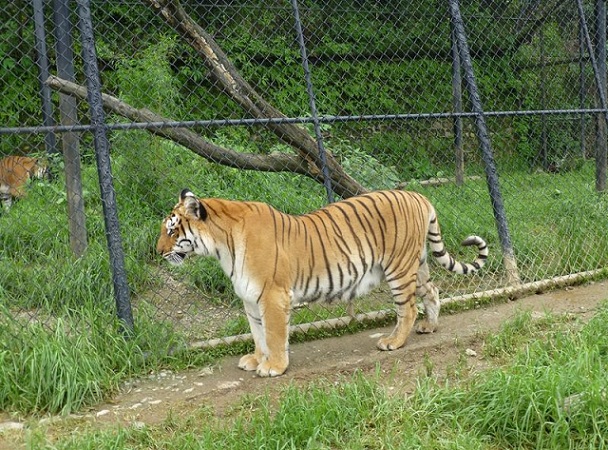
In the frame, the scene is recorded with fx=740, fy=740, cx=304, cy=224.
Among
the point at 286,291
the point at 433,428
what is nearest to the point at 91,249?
the point at 286,291

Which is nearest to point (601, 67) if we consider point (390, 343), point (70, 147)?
point (390, 343)

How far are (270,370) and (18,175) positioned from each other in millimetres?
4027

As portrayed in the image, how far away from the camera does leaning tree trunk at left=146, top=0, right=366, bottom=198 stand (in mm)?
5047

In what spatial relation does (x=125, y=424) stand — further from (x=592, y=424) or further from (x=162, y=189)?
(x=162, y=189)

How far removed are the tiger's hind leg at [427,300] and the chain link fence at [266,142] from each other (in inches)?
14.9

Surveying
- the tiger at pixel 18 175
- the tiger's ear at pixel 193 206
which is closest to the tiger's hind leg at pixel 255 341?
the tiger's ear at pixel 193 206

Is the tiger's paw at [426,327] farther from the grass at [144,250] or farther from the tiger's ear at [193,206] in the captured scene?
the tiger's ear at [193,206]

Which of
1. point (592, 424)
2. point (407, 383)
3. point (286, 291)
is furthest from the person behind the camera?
point (286, 291)

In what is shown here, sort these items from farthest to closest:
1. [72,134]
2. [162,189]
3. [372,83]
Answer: [372,83] → [162,189] → [72,134]

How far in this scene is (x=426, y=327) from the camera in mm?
5008

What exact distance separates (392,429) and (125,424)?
131 cm

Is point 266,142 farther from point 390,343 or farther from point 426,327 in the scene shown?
point 390,343

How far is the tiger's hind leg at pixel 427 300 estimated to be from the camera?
197 inches

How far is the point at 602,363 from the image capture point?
12.5ft
